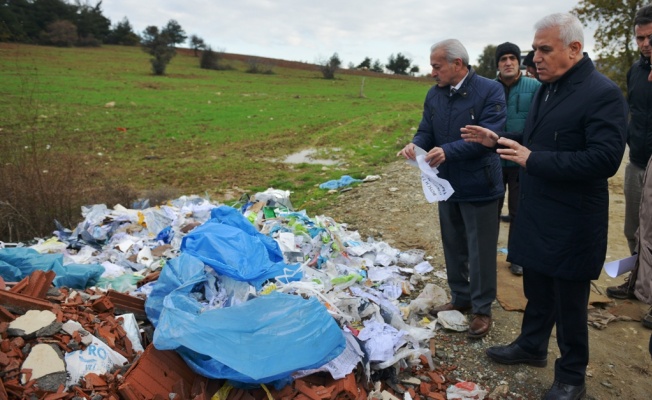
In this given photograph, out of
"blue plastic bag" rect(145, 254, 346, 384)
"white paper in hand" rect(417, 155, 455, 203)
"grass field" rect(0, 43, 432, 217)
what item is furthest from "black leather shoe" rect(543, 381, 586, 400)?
"grass field" rect(0, 43, 432, 217)

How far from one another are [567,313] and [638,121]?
1.99 metres

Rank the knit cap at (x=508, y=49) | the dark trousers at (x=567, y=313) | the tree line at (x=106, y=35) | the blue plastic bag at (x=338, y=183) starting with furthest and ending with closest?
the tree line at (x=106, y=35) → the blue plastic bag at (x=338, y=183) → the knit cap at (x=508, y=49) → the dark trousers at (x=567, y=313)

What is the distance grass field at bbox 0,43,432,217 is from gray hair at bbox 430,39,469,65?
4004mm

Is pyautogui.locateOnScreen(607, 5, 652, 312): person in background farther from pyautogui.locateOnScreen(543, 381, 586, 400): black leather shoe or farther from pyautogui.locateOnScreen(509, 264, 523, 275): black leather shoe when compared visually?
pyautogui.locateOnScreen(543, 381, 586, 400): black leather shoe

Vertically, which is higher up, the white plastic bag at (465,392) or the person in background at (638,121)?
the person in background at (638,121)

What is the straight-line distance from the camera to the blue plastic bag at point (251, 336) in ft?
7.97

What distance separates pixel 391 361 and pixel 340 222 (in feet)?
10.8

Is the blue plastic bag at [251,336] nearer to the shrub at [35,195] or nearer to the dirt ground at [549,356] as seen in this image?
the dirt ground at [549,356]

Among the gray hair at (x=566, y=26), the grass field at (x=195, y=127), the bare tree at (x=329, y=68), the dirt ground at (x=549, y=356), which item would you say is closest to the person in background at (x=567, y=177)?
the gray hair at (x=566, y=26)

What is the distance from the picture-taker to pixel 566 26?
236cm

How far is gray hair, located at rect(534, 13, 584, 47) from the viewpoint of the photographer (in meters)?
2.36

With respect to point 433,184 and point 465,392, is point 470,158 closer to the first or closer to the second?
point 433,184

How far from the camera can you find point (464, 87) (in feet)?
10.7

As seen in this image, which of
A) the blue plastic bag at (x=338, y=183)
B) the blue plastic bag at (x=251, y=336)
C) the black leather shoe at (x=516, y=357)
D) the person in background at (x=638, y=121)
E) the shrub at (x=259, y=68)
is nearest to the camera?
the blue plastic bag at (x=251, y=336)
